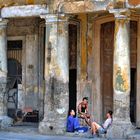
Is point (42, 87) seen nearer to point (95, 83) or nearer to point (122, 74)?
point (95, 83)

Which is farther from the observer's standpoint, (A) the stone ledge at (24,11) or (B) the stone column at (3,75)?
(B) the stone column at (3,75)

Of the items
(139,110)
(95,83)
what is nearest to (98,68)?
(95,83)

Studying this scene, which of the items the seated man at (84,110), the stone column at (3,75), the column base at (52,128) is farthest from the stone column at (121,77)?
the stone column at (3,75)

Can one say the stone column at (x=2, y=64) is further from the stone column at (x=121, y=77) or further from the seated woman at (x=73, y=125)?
the stone column at (x=121, y=77)

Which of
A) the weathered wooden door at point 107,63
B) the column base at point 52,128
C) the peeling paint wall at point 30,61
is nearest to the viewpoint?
the column base at point 52,128

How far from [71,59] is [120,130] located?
191 inches

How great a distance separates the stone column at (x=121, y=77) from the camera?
17.7 meters

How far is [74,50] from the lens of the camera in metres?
21.3

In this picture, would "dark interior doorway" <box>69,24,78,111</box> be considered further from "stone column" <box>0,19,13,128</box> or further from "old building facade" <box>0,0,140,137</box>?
"stone column" <box>0,19,13,128</box>

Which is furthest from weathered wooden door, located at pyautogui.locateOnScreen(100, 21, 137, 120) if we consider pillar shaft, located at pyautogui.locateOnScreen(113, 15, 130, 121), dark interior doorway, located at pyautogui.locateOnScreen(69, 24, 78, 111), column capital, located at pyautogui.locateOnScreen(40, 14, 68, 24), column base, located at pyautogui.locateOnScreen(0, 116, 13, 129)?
column base, located at pyautogui.locateOnScreen(0, 116, 13, 129)

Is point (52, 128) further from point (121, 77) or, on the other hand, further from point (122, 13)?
point (122, 13)

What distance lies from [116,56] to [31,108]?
5.56 metres

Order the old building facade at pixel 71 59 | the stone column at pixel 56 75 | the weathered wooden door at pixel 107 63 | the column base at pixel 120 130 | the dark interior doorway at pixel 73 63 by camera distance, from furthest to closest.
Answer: the dark interior doorway at pixel 73 63 → the weathered wooden door at pixel 107 63 → the stone column at pixel 56 75 → the old building facade at pixel 71 59 → the column base at pixel 120 130

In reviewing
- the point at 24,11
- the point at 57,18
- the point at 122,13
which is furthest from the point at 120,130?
the point at 24,11
